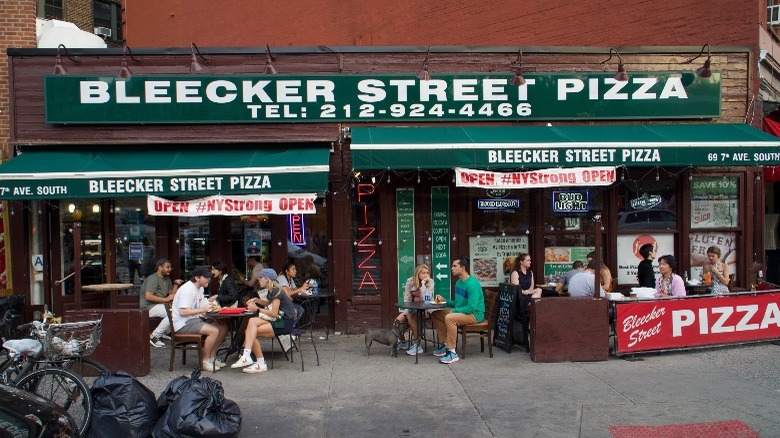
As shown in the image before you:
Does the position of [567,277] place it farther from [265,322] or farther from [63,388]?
[63,388]

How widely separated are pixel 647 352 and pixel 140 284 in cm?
825

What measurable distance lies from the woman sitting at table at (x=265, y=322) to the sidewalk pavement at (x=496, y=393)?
178 mm

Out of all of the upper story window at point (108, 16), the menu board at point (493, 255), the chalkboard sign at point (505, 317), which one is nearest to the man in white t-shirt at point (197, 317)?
the chalkboard sign at point (505, 317)

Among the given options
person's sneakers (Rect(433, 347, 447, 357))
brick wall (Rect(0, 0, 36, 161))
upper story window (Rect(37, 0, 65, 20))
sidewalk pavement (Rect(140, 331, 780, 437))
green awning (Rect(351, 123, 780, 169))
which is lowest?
sidewalk pavement (Rect(140, 331, 780, 437))

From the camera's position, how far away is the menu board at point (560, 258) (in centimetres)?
1162

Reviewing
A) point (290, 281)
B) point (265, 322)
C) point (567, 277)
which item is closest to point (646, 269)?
point (567, 277)

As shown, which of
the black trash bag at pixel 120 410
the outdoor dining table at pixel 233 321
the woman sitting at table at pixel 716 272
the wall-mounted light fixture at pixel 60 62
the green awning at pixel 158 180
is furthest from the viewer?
the wall-mounted light fixture at pixel 60 62

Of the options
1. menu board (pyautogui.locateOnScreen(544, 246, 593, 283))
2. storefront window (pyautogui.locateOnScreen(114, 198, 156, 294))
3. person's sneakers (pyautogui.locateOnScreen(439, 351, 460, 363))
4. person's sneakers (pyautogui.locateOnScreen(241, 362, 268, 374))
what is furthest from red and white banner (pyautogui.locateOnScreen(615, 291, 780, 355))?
storefront window (pyautogui.locateOnScreen(114, 198, 156, 294))

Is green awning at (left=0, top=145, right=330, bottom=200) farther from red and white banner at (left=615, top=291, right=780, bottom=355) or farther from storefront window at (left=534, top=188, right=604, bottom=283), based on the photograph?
red and white banner at (left=615, top=291, right=780, bottom=355)

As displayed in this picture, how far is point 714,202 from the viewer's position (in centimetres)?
1184

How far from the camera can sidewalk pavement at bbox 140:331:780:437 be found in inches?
253

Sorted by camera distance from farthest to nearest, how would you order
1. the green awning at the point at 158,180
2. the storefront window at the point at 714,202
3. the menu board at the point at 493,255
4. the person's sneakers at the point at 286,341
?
the storefront window at the point at 714,202, the menu board at the point at 493,255, the green awning at the point at 158,180, the person's sneakers at the point at 286,341

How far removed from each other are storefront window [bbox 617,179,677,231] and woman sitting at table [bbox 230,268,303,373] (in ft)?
20.2

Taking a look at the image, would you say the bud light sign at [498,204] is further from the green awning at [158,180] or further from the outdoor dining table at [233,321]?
the outdoor dining table at [233,321]
